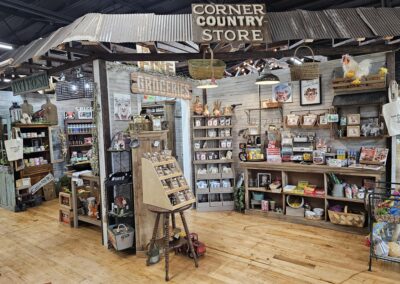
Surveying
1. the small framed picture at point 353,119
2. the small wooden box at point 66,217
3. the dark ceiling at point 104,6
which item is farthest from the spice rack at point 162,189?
the dark ceiling at point 104,6

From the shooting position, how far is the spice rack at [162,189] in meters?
3.09

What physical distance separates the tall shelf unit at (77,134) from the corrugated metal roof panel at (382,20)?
7799 millimetres

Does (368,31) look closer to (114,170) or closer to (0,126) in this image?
(114,170)

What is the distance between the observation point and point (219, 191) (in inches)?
211

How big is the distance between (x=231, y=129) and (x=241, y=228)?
6.60 feet

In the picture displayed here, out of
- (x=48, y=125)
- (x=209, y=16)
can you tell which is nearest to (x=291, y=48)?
(x=209, y=16)

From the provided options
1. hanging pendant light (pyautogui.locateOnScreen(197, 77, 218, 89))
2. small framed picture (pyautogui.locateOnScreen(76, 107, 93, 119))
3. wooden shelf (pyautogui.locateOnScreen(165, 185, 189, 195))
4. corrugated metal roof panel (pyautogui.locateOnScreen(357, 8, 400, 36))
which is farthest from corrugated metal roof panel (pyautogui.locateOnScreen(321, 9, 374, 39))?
small framed picture (pyautogui.locateOnScreen(76, 107, 93, 119))

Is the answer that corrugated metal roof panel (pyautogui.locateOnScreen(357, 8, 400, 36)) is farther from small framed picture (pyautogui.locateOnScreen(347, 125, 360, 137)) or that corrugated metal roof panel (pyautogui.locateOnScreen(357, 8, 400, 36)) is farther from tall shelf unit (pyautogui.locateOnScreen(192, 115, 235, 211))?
tall shelf unit (pyautogui.locateOnScreen(192, 115, 235, 211))

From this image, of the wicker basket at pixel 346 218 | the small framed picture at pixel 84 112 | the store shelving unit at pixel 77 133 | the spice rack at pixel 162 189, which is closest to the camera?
the spice rack at pixel 162 189

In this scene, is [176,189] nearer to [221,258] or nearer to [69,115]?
[221,258]

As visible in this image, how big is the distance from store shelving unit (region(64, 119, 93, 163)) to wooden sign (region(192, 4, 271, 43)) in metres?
6.76

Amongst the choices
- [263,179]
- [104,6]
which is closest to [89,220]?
[263,179]

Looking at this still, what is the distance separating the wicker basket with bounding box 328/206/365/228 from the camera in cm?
399

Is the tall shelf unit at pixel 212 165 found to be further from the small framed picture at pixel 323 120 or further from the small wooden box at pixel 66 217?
the small wooden box at pixel 66 217
